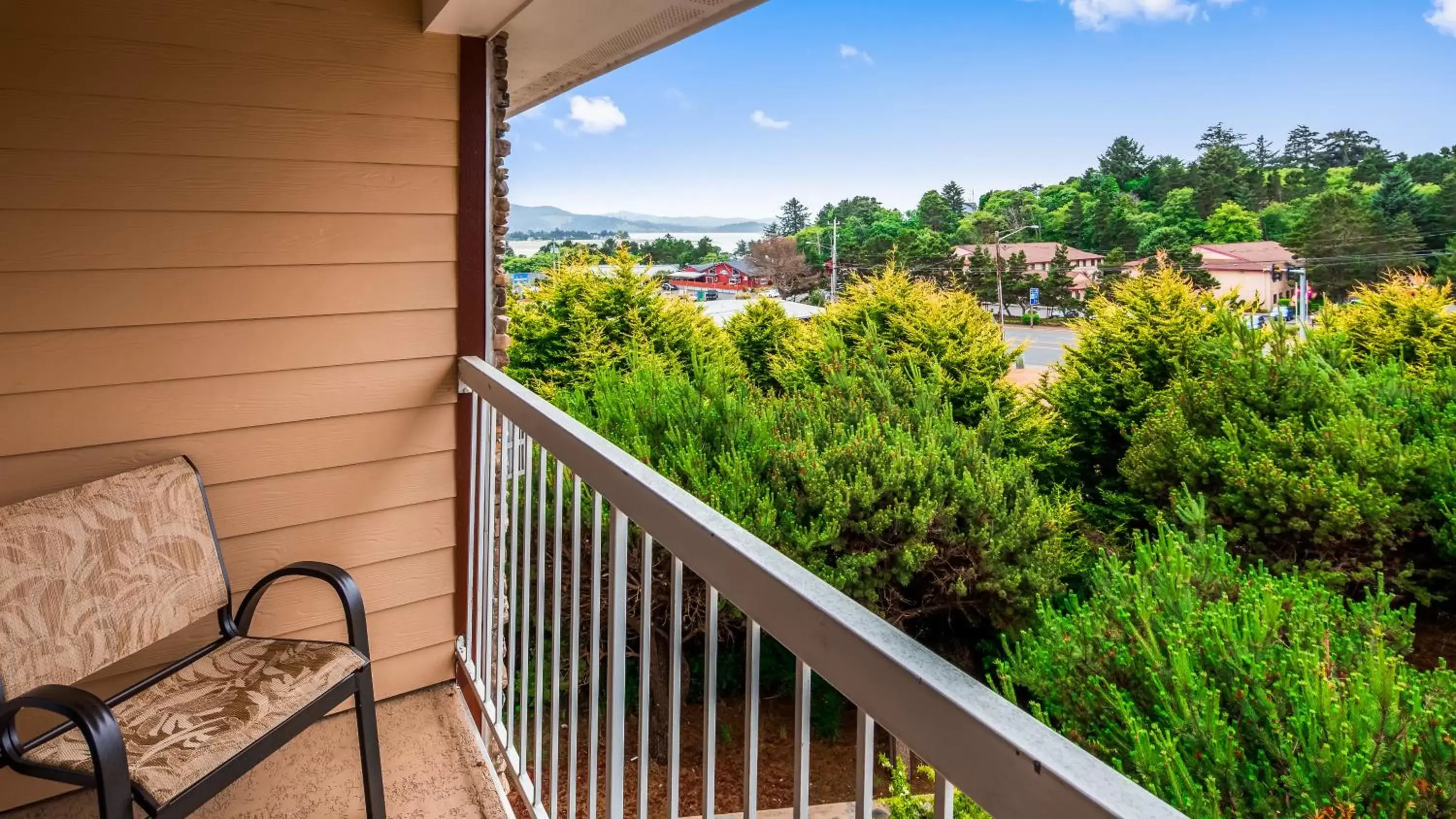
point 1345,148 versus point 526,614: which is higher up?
point 1345,148

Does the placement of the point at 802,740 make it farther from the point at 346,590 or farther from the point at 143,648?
the point at 143,648

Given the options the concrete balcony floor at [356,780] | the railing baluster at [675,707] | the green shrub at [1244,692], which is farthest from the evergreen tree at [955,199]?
the railing baluster at [675,707]

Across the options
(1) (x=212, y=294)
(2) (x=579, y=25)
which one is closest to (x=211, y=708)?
(1) (x=212, y=294)

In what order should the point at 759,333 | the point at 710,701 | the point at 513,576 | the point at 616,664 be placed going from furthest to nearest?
the point at 759,333 < the point at 513,576 < the point at 616,664 < the point at 710,701

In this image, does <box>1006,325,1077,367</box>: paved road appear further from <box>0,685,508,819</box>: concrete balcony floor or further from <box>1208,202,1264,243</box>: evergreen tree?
<box>0,685,508,819</box>: concrete balcony floor

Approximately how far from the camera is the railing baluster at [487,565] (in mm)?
2166

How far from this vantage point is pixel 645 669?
44.2 inches

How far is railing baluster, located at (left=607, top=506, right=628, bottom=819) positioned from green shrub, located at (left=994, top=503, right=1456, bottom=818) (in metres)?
1.50

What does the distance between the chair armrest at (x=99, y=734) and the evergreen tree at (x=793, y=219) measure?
413 inches

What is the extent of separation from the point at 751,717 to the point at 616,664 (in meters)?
0.47

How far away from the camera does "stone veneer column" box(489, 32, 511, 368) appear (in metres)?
2.46

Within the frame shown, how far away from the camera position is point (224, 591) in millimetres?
1872

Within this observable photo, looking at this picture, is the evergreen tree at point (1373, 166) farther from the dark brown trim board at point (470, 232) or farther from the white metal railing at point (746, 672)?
the white metal railing at point (746, 672)

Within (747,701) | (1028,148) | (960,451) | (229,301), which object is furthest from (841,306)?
(1028,148)
